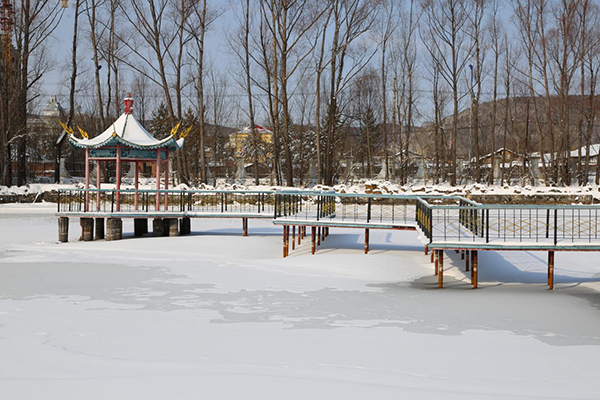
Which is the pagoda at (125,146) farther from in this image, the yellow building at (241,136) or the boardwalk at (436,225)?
the yellow building at (241,136)

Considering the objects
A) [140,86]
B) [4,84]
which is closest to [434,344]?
[4,84]

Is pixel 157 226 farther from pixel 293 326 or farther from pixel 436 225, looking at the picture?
pixel 293 326

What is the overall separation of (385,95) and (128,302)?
3609 cm

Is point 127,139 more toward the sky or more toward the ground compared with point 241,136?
more toward the ground

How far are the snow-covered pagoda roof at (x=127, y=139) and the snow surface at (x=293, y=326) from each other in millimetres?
5089

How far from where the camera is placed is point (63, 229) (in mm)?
21766

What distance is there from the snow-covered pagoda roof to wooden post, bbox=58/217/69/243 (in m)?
2.63

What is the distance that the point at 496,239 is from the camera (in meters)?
14.2

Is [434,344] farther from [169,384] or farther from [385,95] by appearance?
[385,95]

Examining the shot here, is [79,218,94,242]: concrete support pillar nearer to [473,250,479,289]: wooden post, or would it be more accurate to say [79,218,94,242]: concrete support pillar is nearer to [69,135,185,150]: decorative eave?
[69,135,185,150]: decorative eave

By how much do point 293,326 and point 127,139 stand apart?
14119 millimetres

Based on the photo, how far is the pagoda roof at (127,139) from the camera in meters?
22.4

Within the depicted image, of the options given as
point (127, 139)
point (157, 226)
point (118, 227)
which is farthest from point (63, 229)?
point (127, 139)

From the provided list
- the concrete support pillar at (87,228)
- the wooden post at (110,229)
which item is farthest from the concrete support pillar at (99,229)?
the wooden post at (110,229)
